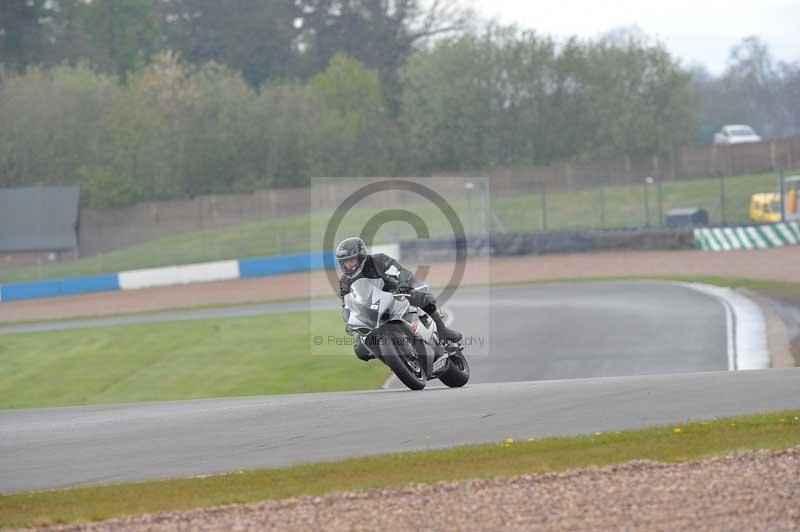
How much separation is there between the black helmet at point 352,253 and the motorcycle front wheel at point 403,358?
2.46ft

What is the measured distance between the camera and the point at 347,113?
246 feet

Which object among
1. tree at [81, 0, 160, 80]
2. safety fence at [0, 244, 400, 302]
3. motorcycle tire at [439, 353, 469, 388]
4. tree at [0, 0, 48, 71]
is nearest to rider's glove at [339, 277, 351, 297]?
motorcycle tire at [439, 353, 469, 388]

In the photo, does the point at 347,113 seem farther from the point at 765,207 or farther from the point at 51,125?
the point at 765,207

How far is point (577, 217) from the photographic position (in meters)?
48.8

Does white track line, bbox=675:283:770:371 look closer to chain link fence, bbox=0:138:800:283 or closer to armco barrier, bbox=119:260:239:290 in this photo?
chain link fence, bbox=0:138:800:283

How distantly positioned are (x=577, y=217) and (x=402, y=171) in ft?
79.9

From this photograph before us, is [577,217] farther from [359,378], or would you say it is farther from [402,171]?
[359,378]

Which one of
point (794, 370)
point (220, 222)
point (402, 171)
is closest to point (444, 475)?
point (794, 370)

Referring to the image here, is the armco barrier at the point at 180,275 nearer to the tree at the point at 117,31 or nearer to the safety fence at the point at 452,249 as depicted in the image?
the safety fence at the point at 452,249

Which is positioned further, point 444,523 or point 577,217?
point 577,217

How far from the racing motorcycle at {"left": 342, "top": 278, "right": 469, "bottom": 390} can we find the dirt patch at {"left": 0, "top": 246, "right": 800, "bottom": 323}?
22.0 m

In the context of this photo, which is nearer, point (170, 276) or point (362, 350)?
point (362, 350)

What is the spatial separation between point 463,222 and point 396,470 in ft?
128

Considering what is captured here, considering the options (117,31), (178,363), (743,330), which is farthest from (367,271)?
(117,31)
